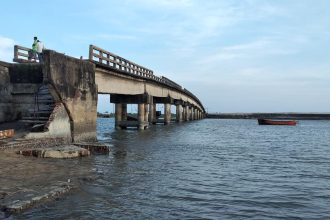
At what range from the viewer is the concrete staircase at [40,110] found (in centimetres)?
2064

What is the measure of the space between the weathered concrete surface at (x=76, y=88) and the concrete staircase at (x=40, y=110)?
33.4 inches

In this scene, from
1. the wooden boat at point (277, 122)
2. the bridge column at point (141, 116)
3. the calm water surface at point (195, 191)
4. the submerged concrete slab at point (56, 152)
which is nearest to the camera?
the calm water surface at point (195, 191)

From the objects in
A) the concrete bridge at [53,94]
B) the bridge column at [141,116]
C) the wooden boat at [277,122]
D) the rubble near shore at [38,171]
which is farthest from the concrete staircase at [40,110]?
the wooden boat at [277,122]

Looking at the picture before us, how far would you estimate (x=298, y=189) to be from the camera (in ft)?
41.9

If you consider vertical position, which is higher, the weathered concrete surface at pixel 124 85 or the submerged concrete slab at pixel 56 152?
the weathered concrete surface at pixel 124 85

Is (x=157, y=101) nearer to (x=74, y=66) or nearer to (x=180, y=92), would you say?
(x=180, y=92)

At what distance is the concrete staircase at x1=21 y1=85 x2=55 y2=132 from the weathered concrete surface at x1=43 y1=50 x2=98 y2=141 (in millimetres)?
849

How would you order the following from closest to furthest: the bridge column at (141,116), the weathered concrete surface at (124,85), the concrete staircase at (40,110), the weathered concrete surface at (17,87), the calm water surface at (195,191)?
the calm water surface at (195,191) → the concrete staircase at (40,110) → the weathered concrete surface at (17,87) → the weathered concrete surface at (124,85) → the bridge column at (141,116)

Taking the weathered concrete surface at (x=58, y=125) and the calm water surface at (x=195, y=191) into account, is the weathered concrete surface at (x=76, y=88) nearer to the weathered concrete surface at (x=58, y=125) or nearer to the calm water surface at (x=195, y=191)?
the weathered concrete surface at (x=58, y=125)

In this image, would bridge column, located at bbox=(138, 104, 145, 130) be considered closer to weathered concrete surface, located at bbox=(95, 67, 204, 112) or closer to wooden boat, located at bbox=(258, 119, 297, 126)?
weathered concrete surface, located at bbox=(95, 67, 204, 112)

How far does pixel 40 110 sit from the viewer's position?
22078mm

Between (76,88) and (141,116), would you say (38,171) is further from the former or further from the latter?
(141,116)

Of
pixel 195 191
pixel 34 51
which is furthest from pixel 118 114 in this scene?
pixel 195 191

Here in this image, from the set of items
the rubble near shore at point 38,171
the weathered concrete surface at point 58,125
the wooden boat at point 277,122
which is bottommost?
the rubble near shore at point 38,171
